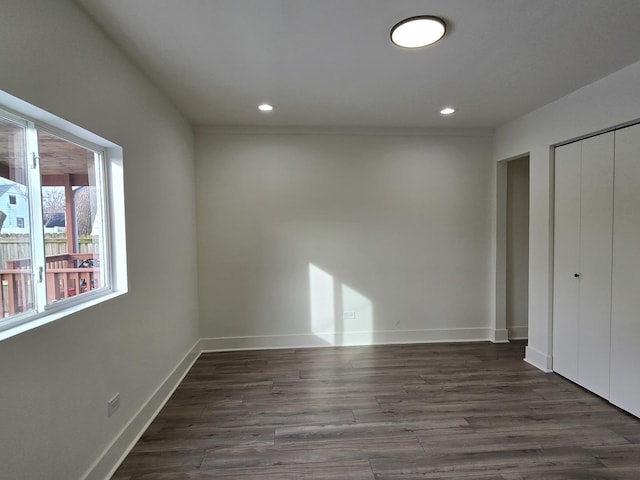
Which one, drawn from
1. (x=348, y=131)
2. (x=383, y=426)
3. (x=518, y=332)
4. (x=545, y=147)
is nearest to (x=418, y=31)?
(x=348, y=131)

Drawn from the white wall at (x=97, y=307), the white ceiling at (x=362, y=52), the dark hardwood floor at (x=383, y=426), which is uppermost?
the white ceiling at (x=362, y=52)

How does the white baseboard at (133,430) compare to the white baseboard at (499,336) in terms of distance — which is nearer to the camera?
the white baseboard at (133,430)

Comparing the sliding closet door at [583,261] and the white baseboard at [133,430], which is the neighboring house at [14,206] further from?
the sliding closet door at [583,261]

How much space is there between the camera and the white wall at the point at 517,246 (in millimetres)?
4004

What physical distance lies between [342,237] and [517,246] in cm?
228

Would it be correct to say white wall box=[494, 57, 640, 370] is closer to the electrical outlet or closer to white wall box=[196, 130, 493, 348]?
white wall box=[196, 130, 493, 348]

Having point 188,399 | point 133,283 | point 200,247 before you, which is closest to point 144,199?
point 133,283

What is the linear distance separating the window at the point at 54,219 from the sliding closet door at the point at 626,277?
3665 mm

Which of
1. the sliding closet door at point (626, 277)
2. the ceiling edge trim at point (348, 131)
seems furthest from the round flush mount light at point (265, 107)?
the sliding closet door at point (626, 277)

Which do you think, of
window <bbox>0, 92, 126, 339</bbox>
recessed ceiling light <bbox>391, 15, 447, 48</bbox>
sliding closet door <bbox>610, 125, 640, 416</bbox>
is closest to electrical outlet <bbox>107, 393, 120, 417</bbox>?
window <bbox>0, 92, 126, 339</bbox>

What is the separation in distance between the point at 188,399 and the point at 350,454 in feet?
4.82

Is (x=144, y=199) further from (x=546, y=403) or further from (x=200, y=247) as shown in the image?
(x=546, y=403)

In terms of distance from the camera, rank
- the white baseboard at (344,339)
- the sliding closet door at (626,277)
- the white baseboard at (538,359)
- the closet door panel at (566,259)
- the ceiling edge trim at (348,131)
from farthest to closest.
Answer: the white baseboard at (344,339) → the ceiling edge trim at (348,131) → the white baseboard at (538,359) → the closet door panel at (566,259) → the sliding closet door at (626,277)

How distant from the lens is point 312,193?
3.77m
